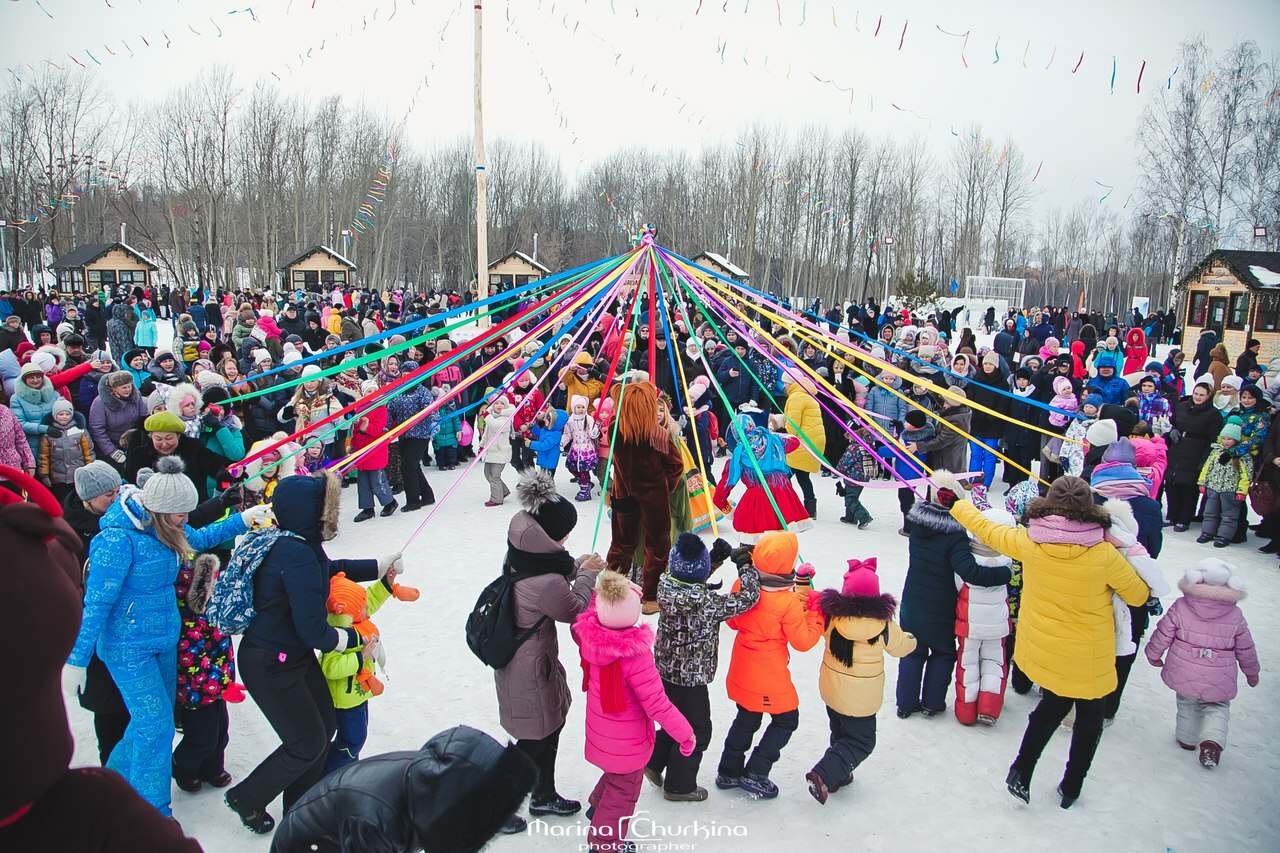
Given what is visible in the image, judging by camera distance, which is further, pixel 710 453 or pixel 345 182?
pixel 345 182

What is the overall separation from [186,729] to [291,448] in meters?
3.21

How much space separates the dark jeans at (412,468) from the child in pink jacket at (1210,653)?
698 centimetres

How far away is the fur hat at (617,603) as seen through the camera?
3.48m

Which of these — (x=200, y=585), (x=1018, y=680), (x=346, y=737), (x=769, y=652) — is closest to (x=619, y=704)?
(x=769, y=652)

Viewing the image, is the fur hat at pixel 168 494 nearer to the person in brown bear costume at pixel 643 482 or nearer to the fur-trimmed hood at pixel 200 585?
the fur-trimmed hood at pixel 200 585

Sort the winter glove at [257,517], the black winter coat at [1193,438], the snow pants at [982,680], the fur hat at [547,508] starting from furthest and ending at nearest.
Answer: the black winter coat at [1193,438]
the snow pants at [982,680]
the winter glove at [257,517]
the fur hat at [547,508]

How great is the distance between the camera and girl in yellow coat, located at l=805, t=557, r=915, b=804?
401cm

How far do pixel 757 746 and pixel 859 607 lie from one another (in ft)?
2.88

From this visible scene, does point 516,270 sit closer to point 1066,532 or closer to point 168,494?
point 168,494

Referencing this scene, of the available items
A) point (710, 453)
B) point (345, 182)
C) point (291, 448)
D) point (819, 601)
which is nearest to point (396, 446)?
point (291, 448)

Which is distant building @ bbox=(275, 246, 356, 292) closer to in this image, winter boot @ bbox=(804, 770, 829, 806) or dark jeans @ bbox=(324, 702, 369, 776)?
dark jeans @ bbox=(324, 702, 369, 776)

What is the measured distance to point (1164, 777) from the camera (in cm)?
439

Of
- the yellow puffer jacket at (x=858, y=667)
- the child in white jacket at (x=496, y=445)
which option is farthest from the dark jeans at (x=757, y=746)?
the child in white jacket at (x=496, y=445)

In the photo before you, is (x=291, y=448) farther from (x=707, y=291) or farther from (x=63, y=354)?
(x=63, y=354)
